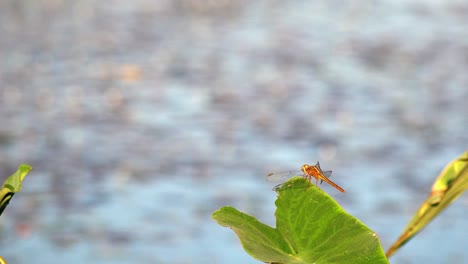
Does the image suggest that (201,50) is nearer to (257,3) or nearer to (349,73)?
(349,73)

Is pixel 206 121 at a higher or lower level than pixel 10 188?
higher

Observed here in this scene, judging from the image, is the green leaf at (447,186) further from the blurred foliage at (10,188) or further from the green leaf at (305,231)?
the blurred foliage at (10,188)

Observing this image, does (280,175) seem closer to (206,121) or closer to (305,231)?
(305,231)

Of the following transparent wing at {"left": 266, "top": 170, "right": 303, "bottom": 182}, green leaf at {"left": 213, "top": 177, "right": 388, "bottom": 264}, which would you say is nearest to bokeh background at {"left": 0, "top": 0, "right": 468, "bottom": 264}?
transparent wing at {"left": 266, "top": 170, "right": 303, "bottom": 182}

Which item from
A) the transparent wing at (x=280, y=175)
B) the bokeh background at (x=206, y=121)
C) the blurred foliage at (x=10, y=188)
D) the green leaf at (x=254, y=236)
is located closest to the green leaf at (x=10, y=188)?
the blurred foliage at (x=10, y=188)

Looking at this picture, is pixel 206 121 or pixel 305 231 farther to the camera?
pixel 206 121

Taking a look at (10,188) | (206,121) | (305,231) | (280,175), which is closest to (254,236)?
(305,231)

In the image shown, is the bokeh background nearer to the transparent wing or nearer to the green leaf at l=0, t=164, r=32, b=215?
the transparent wing

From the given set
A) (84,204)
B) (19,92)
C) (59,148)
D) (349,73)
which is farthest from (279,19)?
(84,204)
